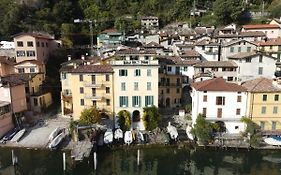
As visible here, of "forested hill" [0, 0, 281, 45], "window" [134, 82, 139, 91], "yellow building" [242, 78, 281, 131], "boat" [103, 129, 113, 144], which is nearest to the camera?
"boat" [103, 129, 113, 144]

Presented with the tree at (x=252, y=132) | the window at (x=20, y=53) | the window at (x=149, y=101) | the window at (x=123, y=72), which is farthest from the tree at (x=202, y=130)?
the window at (x=20, y=53)

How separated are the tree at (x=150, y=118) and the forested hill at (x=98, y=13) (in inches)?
1584

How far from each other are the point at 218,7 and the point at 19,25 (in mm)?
55709

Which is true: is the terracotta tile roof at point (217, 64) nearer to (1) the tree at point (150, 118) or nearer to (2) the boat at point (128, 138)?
(1) the tree at point (150, 118)

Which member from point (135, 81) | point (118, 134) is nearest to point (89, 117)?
point (118, 134)

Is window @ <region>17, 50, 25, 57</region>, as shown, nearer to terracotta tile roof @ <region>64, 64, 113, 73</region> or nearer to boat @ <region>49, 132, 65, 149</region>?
terracotta tile roof @ <region>64, 64, 113, 73</region>

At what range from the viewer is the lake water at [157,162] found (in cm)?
3056

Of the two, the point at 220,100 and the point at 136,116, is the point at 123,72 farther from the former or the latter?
the point at 220,100

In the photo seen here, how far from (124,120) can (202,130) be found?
11.2 metres

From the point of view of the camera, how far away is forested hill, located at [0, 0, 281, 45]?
6956 cm

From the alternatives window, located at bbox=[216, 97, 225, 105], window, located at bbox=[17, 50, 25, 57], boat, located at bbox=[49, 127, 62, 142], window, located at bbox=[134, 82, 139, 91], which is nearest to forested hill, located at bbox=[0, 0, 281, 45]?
window, located at bbox=[17, 50, 25, 57]

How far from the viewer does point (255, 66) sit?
43.9 metres

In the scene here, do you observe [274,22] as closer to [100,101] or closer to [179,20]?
[179,20]

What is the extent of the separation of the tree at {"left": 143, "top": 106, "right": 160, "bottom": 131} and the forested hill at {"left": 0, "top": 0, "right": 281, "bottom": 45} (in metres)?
40.2
